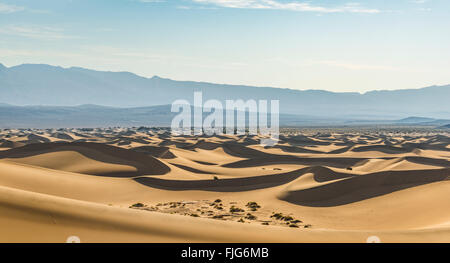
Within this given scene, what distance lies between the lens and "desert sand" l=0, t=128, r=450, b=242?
10.7 meters

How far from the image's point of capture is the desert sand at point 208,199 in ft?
35.2

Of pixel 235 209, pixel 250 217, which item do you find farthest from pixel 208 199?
pixel 250 217

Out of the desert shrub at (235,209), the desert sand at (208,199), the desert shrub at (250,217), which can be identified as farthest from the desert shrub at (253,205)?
the desert shrub at (250,217)

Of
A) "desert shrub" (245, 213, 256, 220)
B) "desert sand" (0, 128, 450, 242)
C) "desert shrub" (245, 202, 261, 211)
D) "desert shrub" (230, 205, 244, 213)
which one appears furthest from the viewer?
"desert shrub" (245, 202, 261, 211)

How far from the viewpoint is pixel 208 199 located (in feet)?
82.0

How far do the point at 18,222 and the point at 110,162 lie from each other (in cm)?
2673

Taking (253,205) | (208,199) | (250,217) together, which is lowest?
(208,199)

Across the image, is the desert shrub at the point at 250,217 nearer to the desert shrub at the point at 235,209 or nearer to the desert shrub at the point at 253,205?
the desert shrub at the point at 235,209

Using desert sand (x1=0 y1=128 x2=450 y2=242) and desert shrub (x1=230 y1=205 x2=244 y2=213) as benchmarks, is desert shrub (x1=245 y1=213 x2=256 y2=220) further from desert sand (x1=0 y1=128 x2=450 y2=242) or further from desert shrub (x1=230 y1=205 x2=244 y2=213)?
desert shrub (x1=230 y1=205 x2=244 y2=213)

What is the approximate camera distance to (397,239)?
37.6ft

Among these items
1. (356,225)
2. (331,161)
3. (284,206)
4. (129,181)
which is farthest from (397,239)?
(331,161)

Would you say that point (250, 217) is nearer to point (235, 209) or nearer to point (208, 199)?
point (235, 209)

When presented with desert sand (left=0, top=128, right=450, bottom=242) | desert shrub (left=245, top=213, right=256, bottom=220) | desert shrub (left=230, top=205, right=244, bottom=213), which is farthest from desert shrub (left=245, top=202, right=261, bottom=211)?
desert shrub (left=245, top=213, right=256, bottom=220)

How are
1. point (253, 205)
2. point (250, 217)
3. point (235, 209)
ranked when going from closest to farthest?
point (250, 217) < point (235, 209) < point (253, 205)
